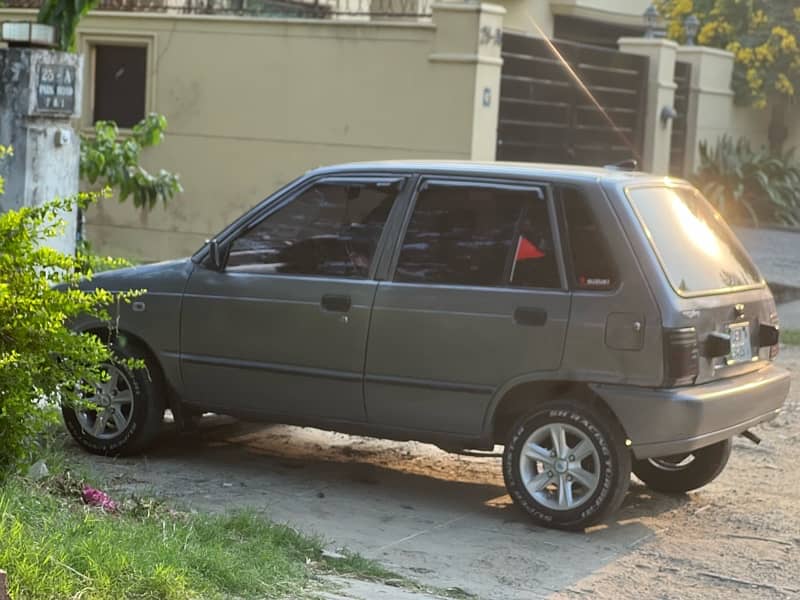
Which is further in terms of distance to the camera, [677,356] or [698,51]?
[698,51]

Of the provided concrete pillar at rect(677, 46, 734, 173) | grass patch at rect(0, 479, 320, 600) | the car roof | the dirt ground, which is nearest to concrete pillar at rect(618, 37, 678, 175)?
concrete pillar at rect(677, 46, 734, 173)

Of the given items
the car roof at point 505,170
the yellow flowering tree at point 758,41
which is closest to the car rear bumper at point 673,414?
the car roof at point 505,170

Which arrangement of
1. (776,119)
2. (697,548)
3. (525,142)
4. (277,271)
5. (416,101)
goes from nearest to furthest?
(697,548) < (277,271) < (416,101) < (525,142) < (776,119)

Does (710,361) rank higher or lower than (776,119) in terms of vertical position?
lower

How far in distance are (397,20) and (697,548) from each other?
10437mm

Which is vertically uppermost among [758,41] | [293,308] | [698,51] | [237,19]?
[758,41]

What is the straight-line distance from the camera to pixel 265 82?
16.3 metres

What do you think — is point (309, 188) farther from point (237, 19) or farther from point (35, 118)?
point (237, 19)

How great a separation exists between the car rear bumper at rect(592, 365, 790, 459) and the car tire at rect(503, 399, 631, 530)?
0.11 m

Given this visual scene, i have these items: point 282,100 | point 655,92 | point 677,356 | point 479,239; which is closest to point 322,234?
point 479,239

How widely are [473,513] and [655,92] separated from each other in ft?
43.9

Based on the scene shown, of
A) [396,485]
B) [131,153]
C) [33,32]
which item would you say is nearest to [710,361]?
[396,485]

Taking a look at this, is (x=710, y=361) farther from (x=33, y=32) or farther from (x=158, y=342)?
(x=33, y=32)

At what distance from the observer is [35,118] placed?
1058 centimetres
